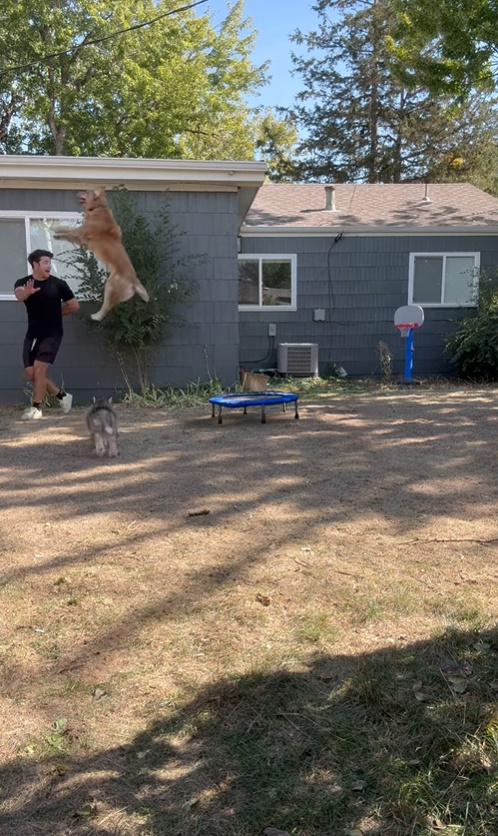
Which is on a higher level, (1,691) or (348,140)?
(348,140)

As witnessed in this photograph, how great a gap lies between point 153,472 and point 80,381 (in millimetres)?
4658

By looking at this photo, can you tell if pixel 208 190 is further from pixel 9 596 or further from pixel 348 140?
pixel 348 140

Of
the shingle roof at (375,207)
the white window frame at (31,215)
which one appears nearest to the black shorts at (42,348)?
the white window frame at (31,215)

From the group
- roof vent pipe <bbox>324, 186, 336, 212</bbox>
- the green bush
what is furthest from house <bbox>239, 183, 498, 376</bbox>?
roof vent pipe <bbox>324, 186, 336, 212</bbox>

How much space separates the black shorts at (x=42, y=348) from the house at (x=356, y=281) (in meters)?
5.52

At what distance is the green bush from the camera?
37.4ft

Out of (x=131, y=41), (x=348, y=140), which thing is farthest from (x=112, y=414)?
(x=348, y=140)

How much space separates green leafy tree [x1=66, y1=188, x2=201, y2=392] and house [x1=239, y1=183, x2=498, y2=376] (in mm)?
3237

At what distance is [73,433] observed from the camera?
7.06 meters

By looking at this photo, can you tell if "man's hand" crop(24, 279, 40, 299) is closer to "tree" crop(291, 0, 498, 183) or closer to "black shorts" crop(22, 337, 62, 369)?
"black shorts" crop(22, 337, 62, 369)

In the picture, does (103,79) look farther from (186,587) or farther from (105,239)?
(186,587)

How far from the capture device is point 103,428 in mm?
5895

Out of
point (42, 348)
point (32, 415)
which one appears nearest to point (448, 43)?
point (42, 348)

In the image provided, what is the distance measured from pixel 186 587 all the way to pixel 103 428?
286 centimetres
